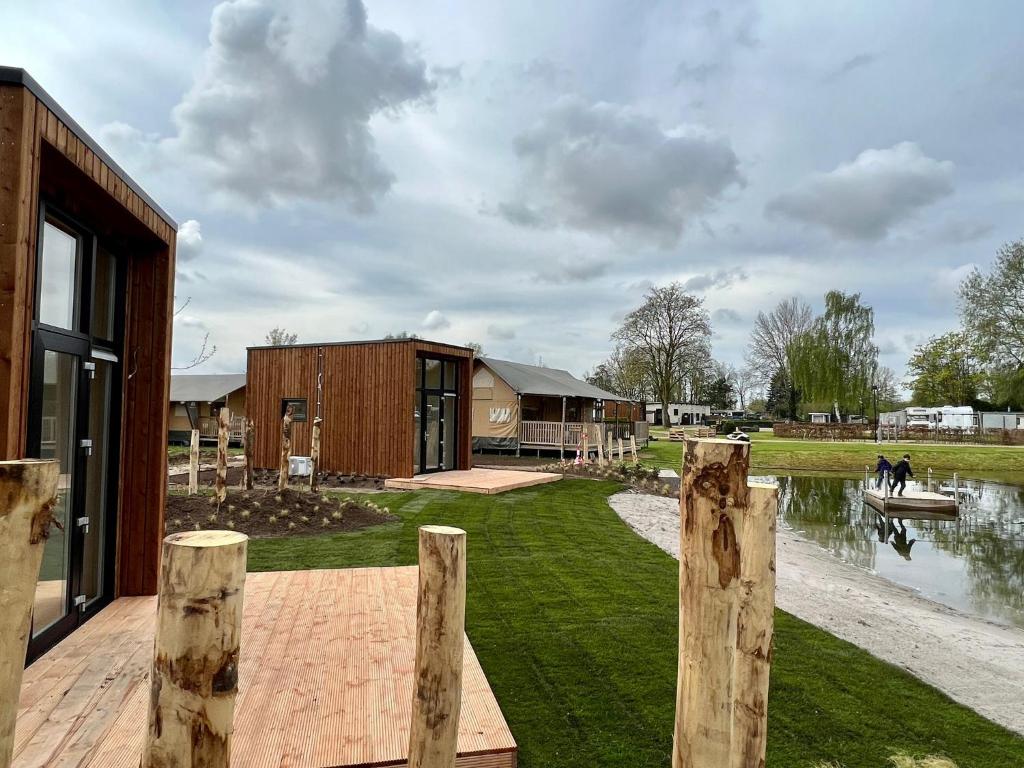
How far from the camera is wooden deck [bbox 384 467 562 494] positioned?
1184cm

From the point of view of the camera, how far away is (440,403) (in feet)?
46.4

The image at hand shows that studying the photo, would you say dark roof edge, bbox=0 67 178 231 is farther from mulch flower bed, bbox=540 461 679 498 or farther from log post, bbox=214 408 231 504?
mulch flower bed, bbox=540 461 679 498

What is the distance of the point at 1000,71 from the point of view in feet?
36.3

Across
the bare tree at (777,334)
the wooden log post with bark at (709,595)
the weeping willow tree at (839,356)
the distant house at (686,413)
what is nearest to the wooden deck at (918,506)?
the wooden log post with bark at (709,595)

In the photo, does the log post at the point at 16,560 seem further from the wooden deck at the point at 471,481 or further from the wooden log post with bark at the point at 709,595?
the wooden deck at the point at 471,481

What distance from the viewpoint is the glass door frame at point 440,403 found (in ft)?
44.7

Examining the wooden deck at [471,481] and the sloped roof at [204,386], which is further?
the sloped roof at [204,386]

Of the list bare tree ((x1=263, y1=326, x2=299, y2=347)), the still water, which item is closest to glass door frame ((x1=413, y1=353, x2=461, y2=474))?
the still water

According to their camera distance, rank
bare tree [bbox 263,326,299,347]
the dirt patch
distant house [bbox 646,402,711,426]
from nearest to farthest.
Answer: the dirt patch, bare tree [bbox 263,326,299,347], distant house [bbox 646,402,711,426]

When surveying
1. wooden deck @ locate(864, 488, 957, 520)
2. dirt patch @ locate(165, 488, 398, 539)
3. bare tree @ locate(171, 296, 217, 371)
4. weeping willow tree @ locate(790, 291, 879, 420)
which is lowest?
wooden deck @ locate(864, 488, 957, 520)

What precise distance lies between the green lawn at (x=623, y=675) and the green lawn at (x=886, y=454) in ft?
51.6

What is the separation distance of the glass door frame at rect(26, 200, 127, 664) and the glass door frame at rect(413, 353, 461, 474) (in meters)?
9.05

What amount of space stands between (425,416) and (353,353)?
2422mm

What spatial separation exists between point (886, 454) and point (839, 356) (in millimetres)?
15943
